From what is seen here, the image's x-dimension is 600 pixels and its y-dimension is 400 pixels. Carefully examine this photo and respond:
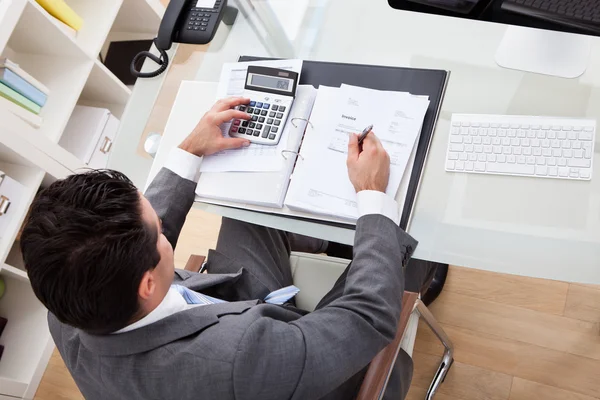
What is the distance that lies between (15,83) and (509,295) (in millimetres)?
1665

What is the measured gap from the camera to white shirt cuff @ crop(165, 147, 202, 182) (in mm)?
1158

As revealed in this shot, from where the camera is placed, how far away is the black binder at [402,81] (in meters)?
1.03

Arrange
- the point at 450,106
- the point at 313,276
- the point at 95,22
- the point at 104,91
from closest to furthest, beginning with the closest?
1. the point at 450,106
2. the point at 313,276
3. the point at 95,22
4. the point at 104,91

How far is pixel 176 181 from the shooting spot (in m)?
1.15

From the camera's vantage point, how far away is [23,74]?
171 centimetres

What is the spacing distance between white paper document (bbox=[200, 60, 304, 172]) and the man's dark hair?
0.37m

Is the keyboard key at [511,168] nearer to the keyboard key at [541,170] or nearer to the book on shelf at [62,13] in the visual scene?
the keyboard key at [541,170]

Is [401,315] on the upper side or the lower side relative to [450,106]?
lower

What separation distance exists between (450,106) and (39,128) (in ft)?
4.70

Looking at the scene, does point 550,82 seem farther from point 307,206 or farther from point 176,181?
point 176,181

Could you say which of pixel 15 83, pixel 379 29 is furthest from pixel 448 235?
pixel 15 83

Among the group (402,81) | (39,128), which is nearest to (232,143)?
(402,81)

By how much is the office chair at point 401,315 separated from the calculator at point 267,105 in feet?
1.14

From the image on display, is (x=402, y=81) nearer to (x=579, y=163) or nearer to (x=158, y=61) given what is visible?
(x=579, y=163)
